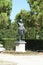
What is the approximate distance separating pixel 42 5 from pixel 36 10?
1.05 meters

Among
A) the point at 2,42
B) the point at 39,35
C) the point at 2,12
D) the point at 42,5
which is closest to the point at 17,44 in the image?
the point at 2,42

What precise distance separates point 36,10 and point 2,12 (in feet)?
30.9

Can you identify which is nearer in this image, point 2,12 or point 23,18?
Answer: point 23,18

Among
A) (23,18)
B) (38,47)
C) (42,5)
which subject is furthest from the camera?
(38,47)

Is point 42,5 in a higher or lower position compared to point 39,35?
higher

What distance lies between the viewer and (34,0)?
3522 cm

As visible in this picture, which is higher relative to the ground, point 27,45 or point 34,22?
point 34,22

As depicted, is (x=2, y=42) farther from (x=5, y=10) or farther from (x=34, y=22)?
(x=5, y=10)

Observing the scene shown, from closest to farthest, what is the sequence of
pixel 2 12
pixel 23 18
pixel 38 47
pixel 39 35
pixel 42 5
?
pixel 42 5
pixel 23 18
pixel 38 47
pixel 2 12
pixel 39 35

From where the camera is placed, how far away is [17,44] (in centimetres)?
3425

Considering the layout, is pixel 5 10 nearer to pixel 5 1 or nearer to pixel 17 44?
pixel 5 1

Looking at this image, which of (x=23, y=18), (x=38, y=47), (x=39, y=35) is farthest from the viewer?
(x=39, y=35)

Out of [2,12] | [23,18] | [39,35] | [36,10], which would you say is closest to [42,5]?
[36,10]

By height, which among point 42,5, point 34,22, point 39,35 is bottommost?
point 39,35
